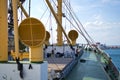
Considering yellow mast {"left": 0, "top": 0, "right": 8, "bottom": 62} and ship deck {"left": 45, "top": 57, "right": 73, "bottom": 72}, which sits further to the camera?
ship deck {"left": 45, "top": 57, "right": 73, "bottom": 72}

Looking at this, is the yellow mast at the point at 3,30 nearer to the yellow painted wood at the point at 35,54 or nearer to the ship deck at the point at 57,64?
the yellow painted wood at the point at 35,54

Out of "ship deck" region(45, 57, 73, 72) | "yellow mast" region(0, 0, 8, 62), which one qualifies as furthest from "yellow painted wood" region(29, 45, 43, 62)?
"ship deck" region(45, 57, 73, 72)

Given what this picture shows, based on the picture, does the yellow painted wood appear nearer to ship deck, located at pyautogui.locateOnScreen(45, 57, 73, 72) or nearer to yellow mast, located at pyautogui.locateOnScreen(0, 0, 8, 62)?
yellow mast, located at pyautogui.locateOnScreen(0, 0, 8, 62)

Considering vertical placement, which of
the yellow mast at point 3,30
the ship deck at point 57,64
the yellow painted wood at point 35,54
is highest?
the yellow mast at point 3,30

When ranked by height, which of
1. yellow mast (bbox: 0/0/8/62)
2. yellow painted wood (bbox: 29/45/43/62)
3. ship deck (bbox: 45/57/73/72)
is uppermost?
yellow mast (bbox: 0/0/8/62)

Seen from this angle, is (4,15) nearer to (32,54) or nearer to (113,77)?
(32,54)

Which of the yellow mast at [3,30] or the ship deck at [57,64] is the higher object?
the yellow mast at [3,30]

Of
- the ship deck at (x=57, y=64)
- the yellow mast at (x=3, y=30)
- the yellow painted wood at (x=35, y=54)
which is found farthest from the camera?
the ship deck at (x=57, y=64)

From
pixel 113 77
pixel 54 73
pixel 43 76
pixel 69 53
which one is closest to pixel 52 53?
pixel 69 53

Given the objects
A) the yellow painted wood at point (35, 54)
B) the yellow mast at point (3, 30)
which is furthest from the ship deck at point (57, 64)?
the yellow mast at point (3, 30)

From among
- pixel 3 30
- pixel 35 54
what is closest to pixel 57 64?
pixel 35 54

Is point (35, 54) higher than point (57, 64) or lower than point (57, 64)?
higher

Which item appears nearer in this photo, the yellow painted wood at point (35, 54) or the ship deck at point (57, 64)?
the yellow painted wood at point (35, 54)

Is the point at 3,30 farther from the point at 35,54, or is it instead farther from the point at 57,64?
the point at 57,64
